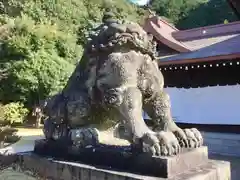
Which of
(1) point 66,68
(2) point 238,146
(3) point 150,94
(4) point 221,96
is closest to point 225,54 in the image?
(4) point 221,96

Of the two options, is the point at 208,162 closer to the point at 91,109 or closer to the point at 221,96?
the point at 91,109

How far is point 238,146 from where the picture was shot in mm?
8031

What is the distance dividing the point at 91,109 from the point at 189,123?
6.69 m

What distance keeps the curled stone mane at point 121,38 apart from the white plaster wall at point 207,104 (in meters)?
6.13

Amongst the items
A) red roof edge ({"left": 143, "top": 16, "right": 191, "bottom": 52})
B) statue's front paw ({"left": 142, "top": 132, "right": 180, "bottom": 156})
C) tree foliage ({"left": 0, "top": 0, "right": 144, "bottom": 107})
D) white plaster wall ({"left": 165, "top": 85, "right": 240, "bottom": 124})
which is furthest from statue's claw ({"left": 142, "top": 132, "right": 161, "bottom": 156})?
tree foliage ({"left": 0, "top": 0, "right": 144, "bottom": 107})

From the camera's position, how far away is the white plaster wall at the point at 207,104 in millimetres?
8195

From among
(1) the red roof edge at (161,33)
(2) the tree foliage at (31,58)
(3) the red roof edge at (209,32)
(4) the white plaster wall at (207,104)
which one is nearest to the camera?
(4) the white plaster wall at (207,104)

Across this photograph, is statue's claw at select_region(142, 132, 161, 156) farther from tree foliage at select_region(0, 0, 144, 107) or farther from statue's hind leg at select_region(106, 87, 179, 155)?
tree foliage at select_region(0, 0, 144, 107)

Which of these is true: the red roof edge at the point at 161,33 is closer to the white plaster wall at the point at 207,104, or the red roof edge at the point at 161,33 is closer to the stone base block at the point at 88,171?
the white plaster wall at the point at 207,104

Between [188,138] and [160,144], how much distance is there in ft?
1.16

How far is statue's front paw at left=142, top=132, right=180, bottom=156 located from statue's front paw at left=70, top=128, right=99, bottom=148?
586 mm

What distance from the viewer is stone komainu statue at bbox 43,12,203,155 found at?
2.42 meters

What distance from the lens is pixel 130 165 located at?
2188 millimetres

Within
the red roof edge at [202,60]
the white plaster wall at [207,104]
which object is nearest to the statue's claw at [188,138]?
the red roof edge at [202,60]
